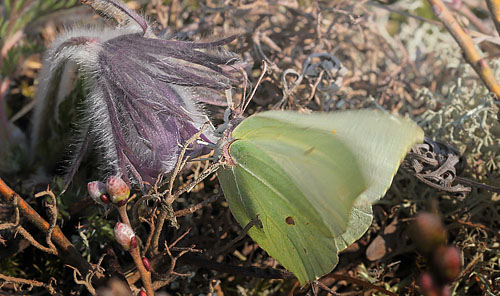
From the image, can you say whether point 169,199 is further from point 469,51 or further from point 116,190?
point 469,51

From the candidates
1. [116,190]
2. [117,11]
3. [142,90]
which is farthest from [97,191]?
[117,11]

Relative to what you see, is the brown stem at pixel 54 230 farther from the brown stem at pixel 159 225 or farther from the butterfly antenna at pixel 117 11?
the butterfly antenna at pixel 117 11

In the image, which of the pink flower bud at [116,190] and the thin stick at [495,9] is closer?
the pink flower bud at [116,190]

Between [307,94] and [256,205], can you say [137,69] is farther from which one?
[307,94]

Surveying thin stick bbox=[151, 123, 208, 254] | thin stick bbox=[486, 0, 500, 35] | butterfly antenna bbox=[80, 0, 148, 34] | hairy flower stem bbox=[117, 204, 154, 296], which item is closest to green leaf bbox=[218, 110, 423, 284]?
thin stick bbox=[151, 123, 208, 254]

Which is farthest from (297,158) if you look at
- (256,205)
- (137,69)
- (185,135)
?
(137,69)

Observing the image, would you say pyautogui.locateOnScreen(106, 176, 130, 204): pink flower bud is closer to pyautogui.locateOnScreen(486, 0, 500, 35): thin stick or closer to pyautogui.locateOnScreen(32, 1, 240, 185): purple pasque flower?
pyautogui.locateOnScreen(32, 1, 240, 185): purple pasque flower

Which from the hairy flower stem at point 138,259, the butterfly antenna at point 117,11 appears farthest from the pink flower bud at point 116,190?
the butterfly antenna at point 117,11
